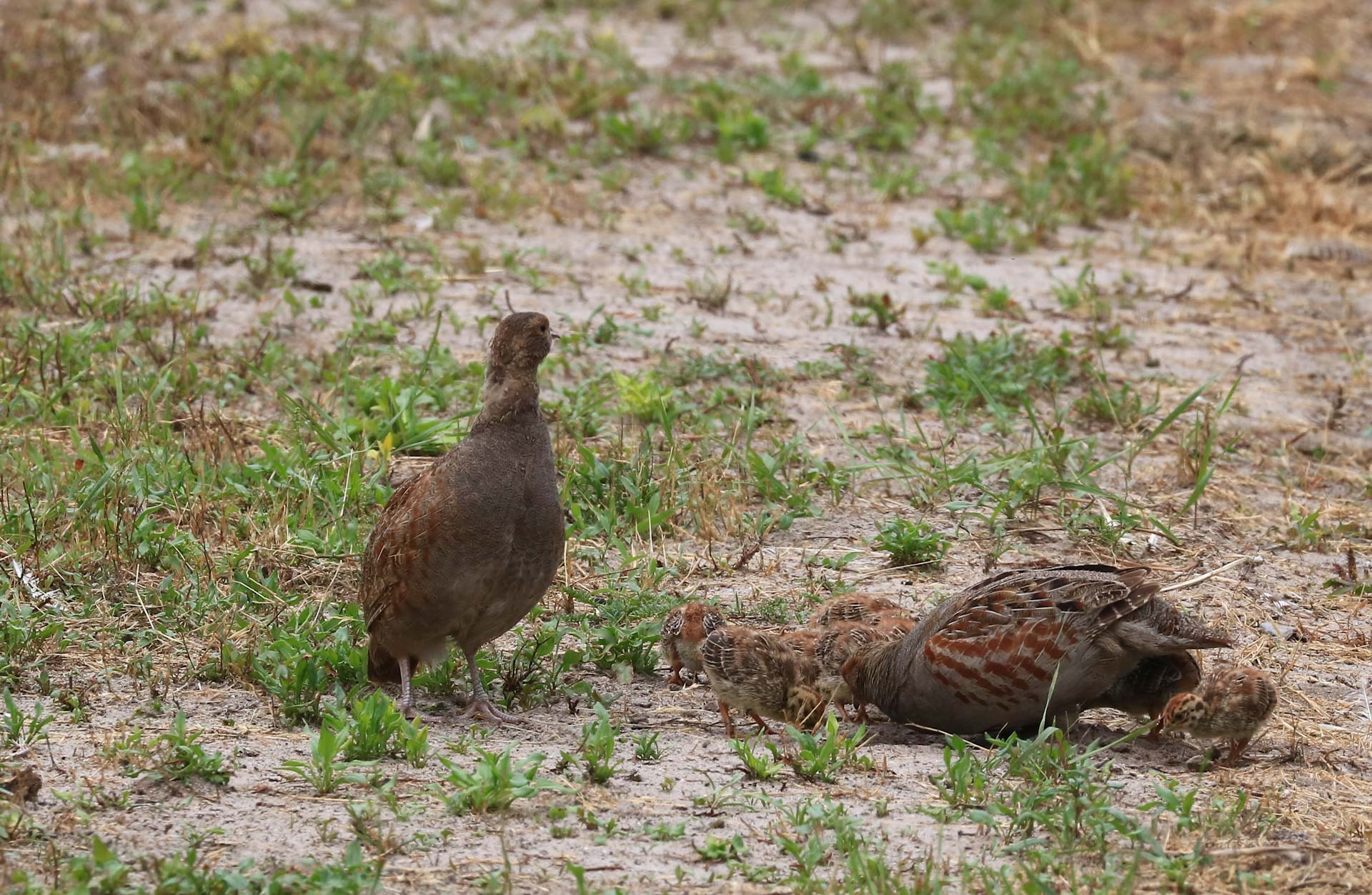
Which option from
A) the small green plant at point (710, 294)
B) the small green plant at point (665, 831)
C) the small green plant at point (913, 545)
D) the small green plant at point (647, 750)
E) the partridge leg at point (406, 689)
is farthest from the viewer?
the small green plant at point (710, 294)

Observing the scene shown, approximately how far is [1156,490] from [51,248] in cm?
623

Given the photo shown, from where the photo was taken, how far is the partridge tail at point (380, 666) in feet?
18.1

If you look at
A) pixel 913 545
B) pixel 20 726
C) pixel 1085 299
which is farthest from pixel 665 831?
pixel 1085 299

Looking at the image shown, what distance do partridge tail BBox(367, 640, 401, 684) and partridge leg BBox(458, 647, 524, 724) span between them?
27cm

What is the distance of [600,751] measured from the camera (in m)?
4.75

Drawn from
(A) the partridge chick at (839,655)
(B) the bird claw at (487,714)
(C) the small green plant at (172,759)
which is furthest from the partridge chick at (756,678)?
(C) the small green plant at (172,759)

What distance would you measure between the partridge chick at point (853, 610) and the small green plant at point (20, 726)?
8.86 ft

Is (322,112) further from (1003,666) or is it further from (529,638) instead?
(1003,666)

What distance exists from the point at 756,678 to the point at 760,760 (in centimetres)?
49

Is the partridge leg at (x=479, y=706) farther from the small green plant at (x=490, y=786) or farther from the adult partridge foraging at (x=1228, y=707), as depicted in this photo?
the adult partridge foraging at (x=1228, y=707)

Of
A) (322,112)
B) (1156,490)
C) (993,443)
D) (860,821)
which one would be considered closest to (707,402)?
(993,443)

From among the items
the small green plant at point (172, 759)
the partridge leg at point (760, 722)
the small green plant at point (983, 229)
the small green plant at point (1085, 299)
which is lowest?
the partridge leg at point (760, 722)

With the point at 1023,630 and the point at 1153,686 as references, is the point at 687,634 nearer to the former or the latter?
the point at 1023,630

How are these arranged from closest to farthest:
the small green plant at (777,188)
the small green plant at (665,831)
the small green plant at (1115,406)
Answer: the small green plant at (665,831), the small green plant at (1115,406), the small green plant at (777,188)
